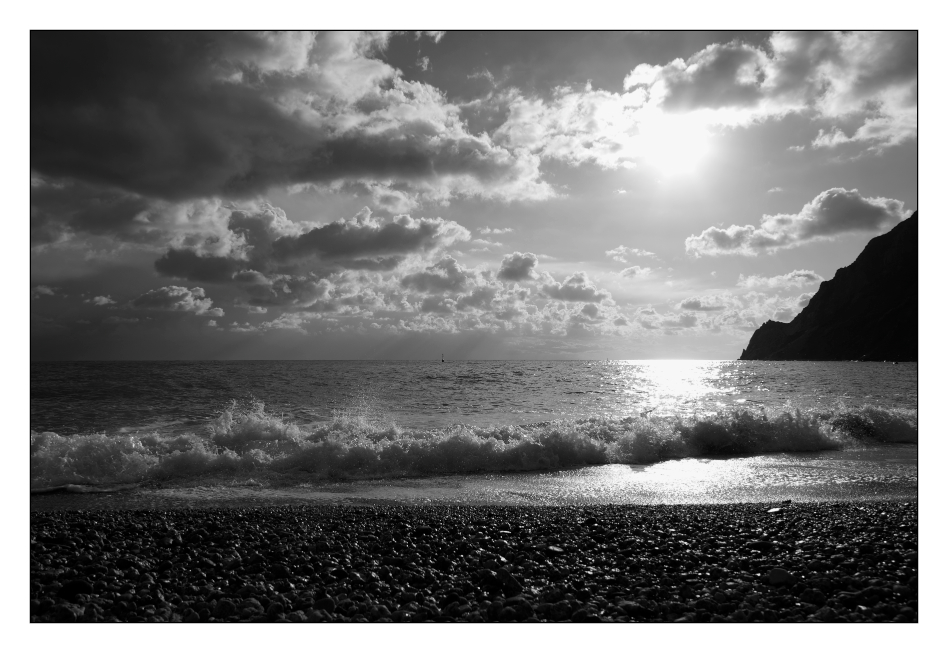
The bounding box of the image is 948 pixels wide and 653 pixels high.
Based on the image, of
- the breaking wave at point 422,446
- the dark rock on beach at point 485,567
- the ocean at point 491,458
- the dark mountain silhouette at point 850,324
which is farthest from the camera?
the dark mountain silhouette at point 850,324

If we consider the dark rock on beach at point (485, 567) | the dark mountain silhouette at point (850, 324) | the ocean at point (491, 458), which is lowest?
the ocean at point (491, 458)

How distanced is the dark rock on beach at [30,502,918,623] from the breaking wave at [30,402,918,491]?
14.7 feet

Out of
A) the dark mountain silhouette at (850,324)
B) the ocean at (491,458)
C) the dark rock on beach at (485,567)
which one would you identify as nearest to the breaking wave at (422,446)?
the ocean at (491,458)

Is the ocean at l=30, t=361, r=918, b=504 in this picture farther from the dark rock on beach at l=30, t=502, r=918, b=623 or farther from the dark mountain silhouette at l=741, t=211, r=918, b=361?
the dark mountain silhouette at l=741, t=211, r=918, b=361

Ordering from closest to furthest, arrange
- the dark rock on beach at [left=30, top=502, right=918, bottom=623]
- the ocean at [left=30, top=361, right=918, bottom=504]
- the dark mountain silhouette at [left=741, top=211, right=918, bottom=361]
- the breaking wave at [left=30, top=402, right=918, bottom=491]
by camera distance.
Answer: the dark rock on beach at [left=30, top=502, right=918, bottom=623], the ocean at [left=30, top=361, right=918, bottom=504], the breaking wave at [left=30, top=402, right=918, bottom=491], the dark mountain silhouette at [left=741, top=211, right=918, bottom=361]

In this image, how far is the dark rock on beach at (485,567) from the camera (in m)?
4.07

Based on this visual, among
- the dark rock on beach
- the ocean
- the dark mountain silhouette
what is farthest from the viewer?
the dark mountain silhouette

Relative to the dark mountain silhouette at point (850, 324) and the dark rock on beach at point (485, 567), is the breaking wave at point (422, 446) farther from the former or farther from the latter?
the dark mountain silhouette at point (850, 324)

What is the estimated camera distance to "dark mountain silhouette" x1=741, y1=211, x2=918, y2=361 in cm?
2323

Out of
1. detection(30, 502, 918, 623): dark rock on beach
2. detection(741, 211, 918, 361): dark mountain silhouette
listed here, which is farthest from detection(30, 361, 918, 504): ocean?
detection(741, 211, 918, 361): dark mountain silhouette

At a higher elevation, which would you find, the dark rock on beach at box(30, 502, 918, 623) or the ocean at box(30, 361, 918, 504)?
the dark rock on beach at box(30, 502, 918, 623)

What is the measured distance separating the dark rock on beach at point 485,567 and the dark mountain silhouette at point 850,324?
3053 millimetres
